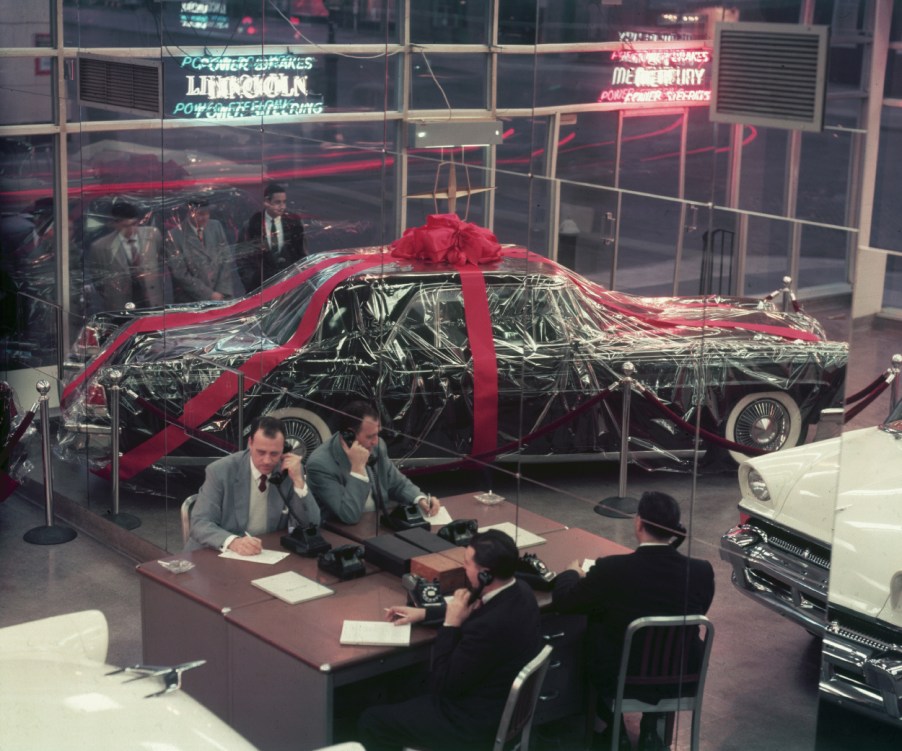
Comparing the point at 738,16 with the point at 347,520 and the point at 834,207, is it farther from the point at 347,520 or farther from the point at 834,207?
the point at 347,520

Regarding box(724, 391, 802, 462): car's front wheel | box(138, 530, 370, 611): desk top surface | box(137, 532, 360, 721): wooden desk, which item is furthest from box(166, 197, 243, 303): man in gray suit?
box(724, 391, 802, 462): car's front wheel

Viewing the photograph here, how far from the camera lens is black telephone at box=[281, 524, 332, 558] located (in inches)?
221

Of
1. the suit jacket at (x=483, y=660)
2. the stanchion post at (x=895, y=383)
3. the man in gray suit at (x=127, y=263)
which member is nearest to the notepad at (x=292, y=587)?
the suit jacket at (x=483, y=660)

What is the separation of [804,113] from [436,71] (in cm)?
187

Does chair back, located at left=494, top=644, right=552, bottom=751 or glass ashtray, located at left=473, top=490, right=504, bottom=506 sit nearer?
chair back, located at left=494, top=644, right=552, bottom=751

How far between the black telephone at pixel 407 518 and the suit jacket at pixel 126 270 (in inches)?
90.3

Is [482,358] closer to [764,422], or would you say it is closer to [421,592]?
[421,592]

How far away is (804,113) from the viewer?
4188 mm

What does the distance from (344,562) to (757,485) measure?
183cm

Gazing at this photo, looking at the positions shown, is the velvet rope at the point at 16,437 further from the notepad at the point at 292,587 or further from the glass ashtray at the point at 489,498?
the glass ashtray at the point at 489,498

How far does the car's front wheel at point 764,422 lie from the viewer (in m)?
4.41

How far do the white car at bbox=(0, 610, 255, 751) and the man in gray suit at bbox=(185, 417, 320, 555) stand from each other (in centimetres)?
294

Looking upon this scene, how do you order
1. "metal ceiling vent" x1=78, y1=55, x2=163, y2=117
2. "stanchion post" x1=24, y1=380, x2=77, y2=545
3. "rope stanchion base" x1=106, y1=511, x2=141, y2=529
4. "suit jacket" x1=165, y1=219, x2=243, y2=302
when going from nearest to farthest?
"suit jacket" x1=165, y1=219, x2=243, y2=302 < "metal ceiling vent" x1=78, y1=55, x2=163, y2=117 < "rope stanchion base" x1=106, y1=511, x2=141, y2=529 < "stanchion post" x1=24, y1=380, x2=77, y2=545

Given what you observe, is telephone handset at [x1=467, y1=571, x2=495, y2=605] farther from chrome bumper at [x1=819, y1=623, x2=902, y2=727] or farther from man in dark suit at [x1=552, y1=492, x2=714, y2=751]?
chrome bumper at [x1=819, y1=623, x2=902, y2=727]
